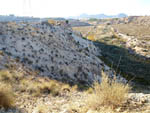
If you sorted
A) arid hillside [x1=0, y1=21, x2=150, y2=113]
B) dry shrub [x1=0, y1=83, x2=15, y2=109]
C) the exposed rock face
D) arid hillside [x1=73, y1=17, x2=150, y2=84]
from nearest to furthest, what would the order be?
dry shrub [x1=0, y1=83, x2=15, y2=109]
arid hillside [x1=0, y1=21, x2=150, y2=113]
the exposed rock face
arid hillside [x1=73, y1=17, x2=150, y2=84]

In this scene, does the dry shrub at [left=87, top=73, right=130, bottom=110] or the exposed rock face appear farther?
the exposed rock face

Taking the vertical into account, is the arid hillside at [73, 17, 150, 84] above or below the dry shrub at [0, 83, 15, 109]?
below

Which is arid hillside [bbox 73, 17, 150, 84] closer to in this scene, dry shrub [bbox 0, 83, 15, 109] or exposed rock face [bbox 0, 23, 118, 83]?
dry shrub [bbox 0, 83, 15, 109]

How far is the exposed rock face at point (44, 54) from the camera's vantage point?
11.7m

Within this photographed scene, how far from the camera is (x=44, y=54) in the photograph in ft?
43.9

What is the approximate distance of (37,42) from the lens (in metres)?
14.6

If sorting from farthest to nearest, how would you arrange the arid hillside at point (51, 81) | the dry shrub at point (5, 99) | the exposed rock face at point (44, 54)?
the exposed rock face at point (44, 54), the arid hillside at point (51, 81), the dry shrub at point (5, 99)

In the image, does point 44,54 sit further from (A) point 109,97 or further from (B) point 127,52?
(B) point 127,52

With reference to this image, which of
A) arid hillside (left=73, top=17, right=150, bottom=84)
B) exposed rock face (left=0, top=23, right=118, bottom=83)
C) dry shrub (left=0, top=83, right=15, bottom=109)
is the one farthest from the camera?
arid hillside (left=73, top=17, right=150, bottom=84)

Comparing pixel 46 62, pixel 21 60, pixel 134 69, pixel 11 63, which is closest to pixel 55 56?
pixel 46 62

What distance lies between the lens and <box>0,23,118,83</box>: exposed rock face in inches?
461

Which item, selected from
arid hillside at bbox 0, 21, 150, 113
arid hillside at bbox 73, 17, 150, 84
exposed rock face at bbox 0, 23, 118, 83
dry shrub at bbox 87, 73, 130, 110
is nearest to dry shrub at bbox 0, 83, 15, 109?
arid hillside at bbox 0, 21, 150, 113

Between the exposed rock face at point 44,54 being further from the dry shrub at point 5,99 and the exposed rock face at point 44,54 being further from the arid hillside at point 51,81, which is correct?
the dry shrub at point 5,99

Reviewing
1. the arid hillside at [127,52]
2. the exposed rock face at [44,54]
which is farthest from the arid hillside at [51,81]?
the arid hillside at [127,52]
